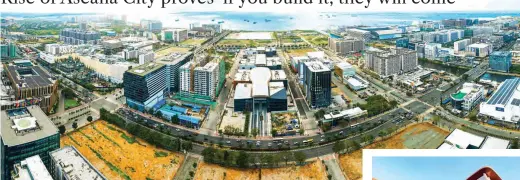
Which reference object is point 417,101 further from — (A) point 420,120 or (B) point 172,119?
(B) point 172,119

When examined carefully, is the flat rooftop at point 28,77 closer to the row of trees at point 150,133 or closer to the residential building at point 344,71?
the row of trees at point 150,133

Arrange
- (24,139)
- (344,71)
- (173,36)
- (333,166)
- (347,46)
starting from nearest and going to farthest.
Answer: (24,139) → (333,166) → (344,71) → (347,46) → (173,36)

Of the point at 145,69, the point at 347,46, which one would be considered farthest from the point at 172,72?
the point at 347,46

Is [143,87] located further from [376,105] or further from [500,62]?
[500,62]

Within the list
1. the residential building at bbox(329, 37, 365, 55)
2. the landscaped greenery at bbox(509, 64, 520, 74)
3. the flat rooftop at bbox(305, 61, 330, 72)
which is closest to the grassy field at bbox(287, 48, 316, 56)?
the residential building at bbox(329, 37, 365, 55)

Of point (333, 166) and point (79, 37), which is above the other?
point (79, 37)

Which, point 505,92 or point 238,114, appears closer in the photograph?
point 238,114

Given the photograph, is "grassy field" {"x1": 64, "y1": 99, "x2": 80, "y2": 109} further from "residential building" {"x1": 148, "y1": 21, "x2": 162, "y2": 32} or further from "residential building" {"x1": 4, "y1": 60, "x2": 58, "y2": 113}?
"residential building" {"x1": 148, "y1": 21, "x2": 162, "y2": 32}

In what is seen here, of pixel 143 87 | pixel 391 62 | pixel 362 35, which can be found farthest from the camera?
pixel 362 35
